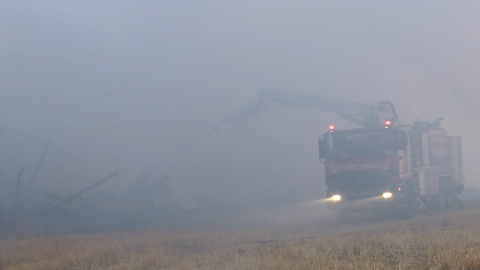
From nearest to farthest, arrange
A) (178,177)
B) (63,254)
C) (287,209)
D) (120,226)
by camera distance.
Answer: (63,254), (120,226), (287,209), (178,177)

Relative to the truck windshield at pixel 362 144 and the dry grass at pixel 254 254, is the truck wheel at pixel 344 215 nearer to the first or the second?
the truck windshield at pixel 362 144

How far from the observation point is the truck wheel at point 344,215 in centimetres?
1855

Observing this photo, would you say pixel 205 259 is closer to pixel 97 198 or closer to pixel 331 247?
pixel 331 247

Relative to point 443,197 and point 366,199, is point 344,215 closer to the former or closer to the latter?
point 366,199

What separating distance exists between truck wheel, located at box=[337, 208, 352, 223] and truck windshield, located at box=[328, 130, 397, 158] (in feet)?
6.63

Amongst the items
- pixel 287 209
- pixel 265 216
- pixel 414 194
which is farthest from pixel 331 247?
pixel 287 209

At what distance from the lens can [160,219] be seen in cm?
2119

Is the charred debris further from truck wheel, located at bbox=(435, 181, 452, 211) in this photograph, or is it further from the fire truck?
truck wheel, located at bbox=(435, 181, 452, 211)

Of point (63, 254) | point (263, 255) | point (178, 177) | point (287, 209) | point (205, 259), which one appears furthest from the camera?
point (178, 177)

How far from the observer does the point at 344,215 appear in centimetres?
1873

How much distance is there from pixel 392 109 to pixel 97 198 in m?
13.3

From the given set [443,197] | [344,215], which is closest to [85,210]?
[344,215]

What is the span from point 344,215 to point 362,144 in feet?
8.87

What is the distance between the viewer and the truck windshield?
1808 centimetres
